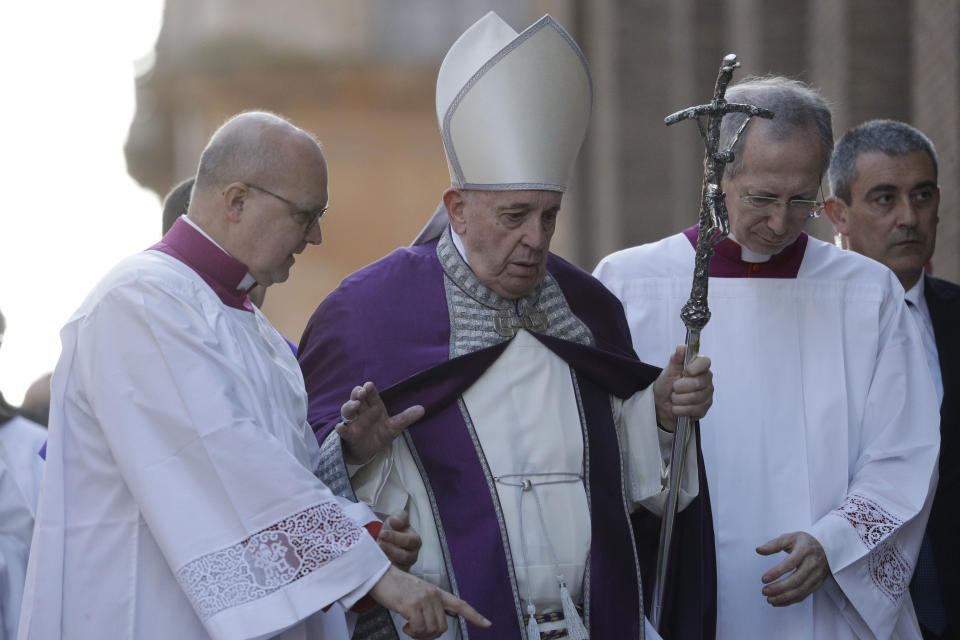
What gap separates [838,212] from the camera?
523 cm

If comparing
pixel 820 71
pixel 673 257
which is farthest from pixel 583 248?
pixel 673 257

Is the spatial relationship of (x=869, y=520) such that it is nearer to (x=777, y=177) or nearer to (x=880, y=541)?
(x=880, y=541)

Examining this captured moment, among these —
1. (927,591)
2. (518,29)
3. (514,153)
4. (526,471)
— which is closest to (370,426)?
(526,471)

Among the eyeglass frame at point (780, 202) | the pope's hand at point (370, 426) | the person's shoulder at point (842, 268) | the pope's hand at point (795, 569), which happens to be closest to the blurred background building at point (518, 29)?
the person's shoulder at point (842, 268)

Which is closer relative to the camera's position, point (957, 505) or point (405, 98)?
point (957, 505)

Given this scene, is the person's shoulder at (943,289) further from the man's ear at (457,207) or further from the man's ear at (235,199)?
the man's ear at (235,199)

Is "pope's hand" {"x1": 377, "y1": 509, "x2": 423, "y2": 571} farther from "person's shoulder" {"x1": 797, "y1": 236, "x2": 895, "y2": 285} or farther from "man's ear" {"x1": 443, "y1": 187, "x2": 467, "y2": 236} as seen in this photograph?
"person's shoulder" {"x1": 797, "y1": 236, "x2": 895, "y2": 285}

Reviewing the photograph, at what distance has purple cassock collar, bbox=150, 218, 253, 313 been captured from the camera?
3576mm

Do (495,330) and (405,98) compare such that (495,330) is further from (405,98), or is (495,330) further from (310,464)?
(405,98)

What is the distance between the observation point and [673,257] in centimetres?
472

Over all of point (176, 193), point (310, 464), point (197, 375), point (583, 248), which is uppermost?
point (176, 193)

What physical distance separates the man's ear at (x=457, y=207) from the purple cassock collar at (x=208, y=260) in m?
0.71

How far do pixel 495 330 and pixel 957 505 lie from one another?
5.65 ft

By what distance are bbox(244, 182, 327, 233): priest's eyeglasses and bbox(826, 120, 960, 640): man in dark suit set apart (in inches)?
88.6
